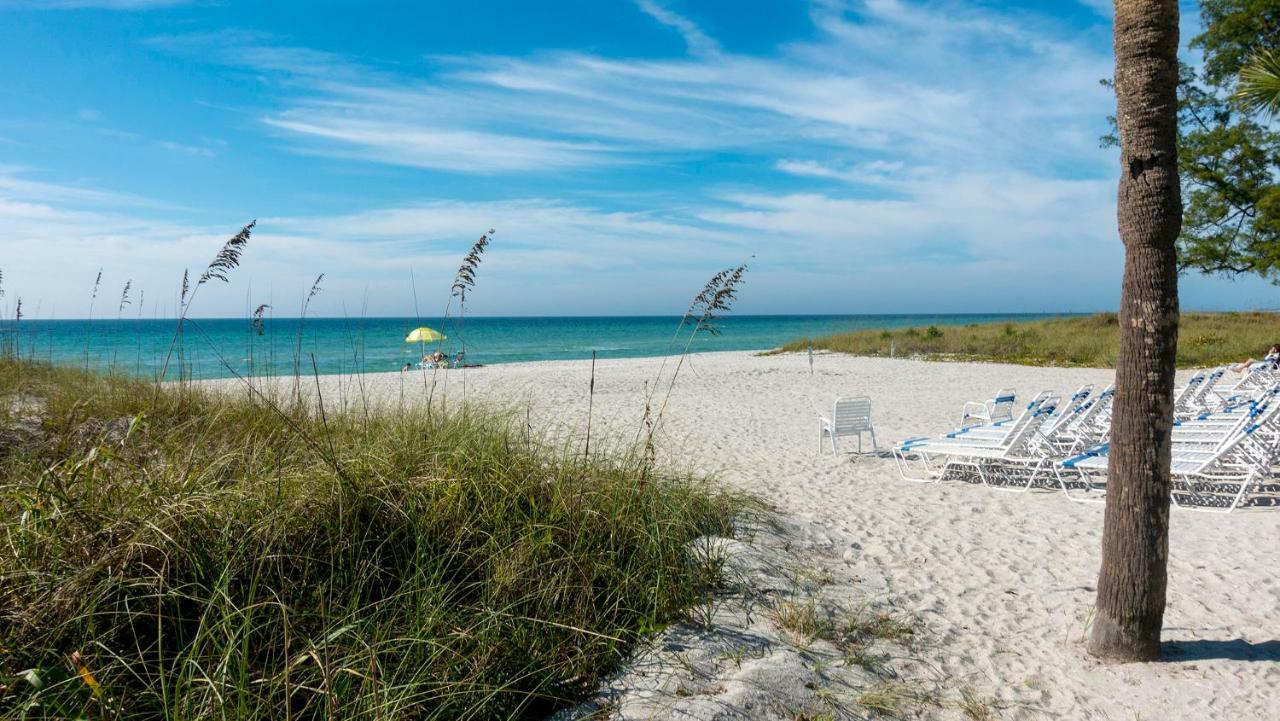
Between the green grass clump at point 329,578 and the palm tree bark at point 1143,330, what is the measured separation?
82.7 inches

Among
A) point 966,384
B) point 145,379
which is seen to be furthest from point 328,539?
point 966,384

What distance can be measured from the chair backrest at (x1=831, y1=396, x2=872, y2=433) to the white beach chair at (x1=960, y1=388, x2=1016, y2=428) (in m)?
1.53

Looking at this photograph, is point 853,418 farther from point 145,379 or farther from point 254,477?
point 145,379

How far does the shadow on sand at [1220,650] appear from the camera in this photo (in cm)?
369

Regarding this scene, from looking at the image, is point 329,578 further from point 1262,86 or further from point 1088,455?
point 1262,86

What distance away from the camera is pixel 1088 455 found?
23.6 feet

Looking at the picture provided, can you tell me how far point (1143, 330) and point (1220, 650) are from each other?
178 cm

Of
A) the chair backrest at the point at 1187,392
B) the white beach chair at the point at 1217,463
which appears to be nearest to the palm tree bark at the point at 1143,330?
the white beach chair at the point at 1217,463

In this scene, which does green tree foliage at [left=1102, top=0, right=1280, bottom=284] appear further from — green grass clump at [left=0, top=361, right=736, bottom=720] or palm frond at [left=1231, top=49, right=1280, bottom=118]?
green grass clump at [left=0, top=361, right=736, bottom=720]

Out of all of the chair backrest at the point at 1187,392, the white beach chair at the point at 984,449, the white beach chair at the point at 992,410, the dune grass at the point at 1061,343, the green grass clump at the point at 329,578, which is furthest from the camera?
the dune grass at the point at 1061,343

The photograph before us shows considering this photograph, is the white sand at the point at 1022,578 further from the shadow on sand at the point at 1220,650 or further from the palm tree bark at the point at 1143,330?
the palm tree bark at the point at 1143,330

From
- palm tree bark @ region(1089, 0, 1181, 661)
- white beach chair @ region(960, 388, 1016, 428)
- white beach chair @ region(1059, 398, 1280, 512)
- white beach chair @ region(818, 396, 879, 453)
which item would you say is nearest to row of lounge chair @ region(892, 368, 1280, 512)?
white beach chair @ region(1059, 398, 1280, 512)

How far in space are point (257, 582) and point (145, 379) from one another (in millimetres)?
5174

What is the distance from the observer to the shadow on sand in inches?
145
